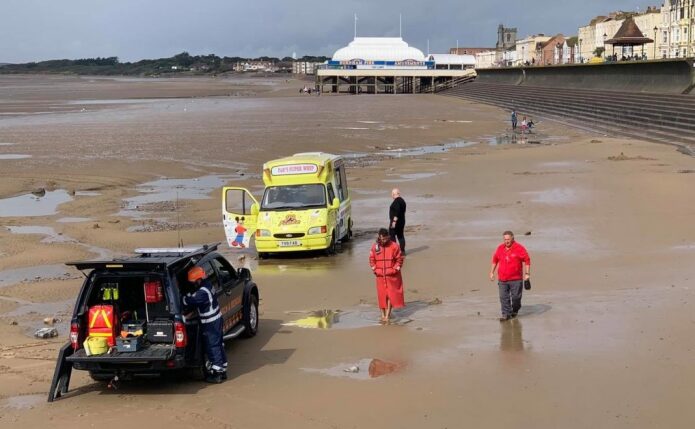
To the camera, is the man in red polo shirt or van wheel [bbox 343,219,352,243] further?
van wheel [bbox 343,219,352,243]

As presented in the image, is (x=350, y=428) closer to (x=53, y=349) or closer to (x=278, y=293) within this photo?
Answer: (x=53, y=349)

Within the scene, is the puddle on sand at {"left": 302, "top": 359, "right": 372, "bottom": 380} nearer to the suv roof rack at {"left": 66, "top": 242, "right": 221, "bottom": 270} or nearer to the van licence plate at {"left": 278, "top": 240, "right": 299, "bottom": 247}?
the suv roof rack at {"left": 66, "top": 242, "right": 221, "bottom": 270}

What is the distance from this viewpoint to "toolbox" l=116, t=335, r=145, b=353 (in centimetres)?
867

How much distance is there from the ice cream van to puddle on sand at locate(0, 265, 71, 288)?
3334 mm

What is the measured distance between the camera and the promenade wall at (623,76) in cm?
4356

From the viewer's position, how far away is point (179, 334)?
28.3ft

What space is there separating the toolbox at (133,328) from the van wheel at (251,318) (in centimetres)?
209

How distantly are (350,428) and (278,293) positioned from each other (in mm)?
6358

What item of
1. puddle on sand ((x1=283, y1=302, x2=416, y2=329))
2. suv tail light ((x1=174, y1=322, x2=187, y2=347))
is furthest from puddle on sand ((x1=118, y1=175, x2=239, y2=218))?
suv tail light ((x1=174, y1=322, x2=187, y2=347))

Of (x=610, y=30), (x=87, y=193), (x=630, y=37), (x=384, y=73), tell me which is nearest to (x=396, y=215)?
(x=87, y=193)

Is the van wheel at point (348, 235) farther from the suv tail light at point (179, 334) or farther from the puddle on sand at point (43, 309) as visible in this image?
the suv tail light at point (179, 334)

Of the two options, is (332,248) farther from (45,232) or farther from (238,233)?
(45,232)

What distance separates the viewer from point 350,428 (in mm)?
7633

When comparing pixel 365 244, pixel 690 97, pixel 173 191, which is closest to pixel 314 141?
pixel 173 191
